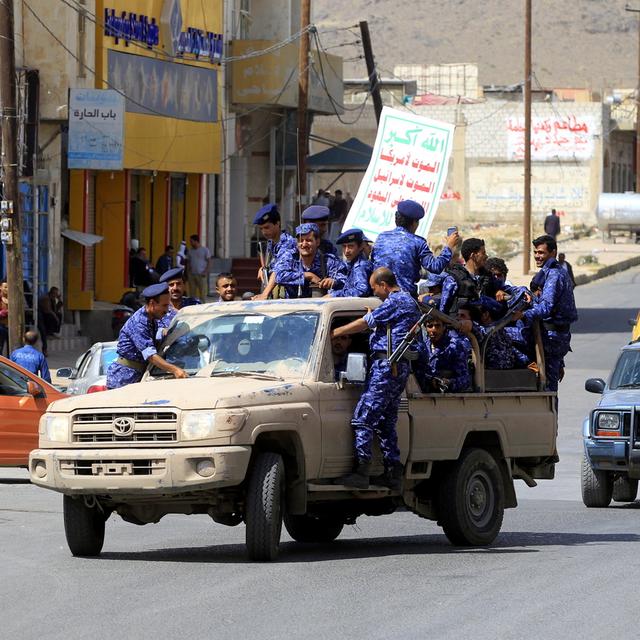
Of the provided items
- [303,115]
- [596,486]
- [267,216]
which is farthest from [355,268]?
[303,115]

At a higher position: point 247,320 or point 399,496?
point 247,320

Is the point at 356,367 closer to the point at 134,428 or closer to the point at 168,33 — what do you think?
the point at 134,428

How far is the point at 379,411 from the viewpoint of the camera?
11625 mm

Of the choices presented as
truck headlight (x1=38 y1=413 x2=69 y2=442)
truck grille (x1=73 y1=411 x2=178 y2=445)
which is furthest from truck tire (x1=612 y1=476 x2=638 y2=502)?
truck headlight (x1=38 y1=413 x2=69 y2=442)

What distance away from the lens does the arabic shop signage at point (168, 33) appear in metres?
35.8

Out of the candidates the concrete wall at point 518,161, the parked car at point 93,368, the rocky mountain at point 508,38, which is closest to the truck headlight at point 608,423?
the parked car at point 93,368

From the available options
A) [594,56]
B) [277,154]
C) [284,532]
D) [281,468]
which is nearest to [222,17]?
[277,154]

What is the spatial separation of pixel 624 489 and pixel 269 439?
6920 millimetres

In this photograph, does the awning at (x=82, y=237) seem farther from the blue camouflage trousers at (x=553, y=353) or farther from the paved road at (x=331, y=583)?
the blue camouflage trousers at (x=553, y=353)

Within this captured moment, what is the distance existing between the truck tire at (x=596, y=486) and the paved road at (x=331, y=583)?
1.24 meters

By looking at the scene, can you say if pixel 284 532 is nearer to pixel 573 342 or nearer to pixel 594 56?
pixel 573 342

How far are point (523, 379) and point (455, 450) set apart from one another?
136 centimetres

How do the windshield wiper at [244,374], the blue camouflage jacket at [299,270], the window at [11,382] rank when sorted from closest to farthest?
the windshield wiper at [244,374]
the blue camouflage jacket at [299,270]
the window at [11,382]

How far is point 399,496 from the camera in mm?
12297
